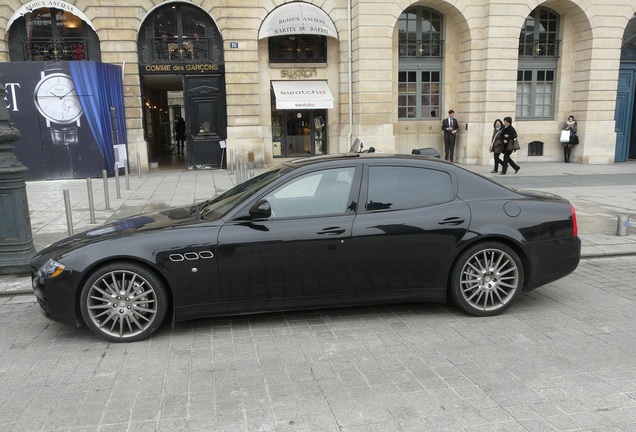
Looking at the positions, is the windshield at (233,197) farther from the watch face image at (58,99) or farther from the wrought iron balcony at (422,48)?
the wrought iron balcony at (422,48)

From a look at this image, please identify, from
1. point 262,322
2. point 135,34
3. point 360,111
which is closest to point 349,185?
point 262,322

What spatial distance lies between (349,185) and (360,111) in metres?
13.8

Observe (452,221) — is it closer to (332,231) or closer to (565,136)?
(332,231)

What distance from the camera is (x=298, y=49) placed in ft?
60.7

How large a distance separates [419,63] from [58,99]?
12.8 m

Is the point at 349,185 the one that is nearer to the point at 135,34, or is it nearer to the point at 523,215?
the point at 523,215

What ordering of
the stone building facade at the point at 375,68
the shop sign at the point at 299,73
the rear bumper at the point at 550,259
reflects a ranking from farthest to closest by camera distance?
the shop sign at the point at 299,73, the stone building facade at the point at 375,68, the rear bumper at the point at 550,259

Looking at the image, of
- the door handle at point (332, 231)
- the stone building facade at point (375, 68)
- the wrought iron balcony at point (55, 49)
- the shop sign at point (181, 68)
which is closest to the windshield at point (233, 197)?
the door handle at point (332, 231)

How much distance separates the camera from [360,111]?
18.0 m

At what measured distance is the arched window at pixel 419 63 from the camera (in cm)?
1956

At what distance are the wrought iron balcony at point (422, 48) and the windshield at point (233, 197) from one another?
1602 centimetres

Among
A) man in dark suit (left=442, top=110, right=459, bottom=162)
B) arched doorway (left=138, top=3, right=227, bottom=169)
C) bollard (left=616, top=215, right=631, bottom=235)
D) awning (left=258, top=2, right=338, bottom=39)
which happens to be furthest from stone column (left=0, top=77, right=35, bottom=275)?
man in dark suit (left=442, top=110, right=459, bottom=162)

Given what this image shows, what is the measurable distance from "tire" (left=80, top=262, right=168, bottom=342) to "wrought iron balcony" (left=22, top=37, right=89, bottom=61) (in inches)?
599

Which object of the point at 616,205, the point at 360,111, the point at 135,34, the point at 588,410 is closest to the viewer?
the point at 588,410
